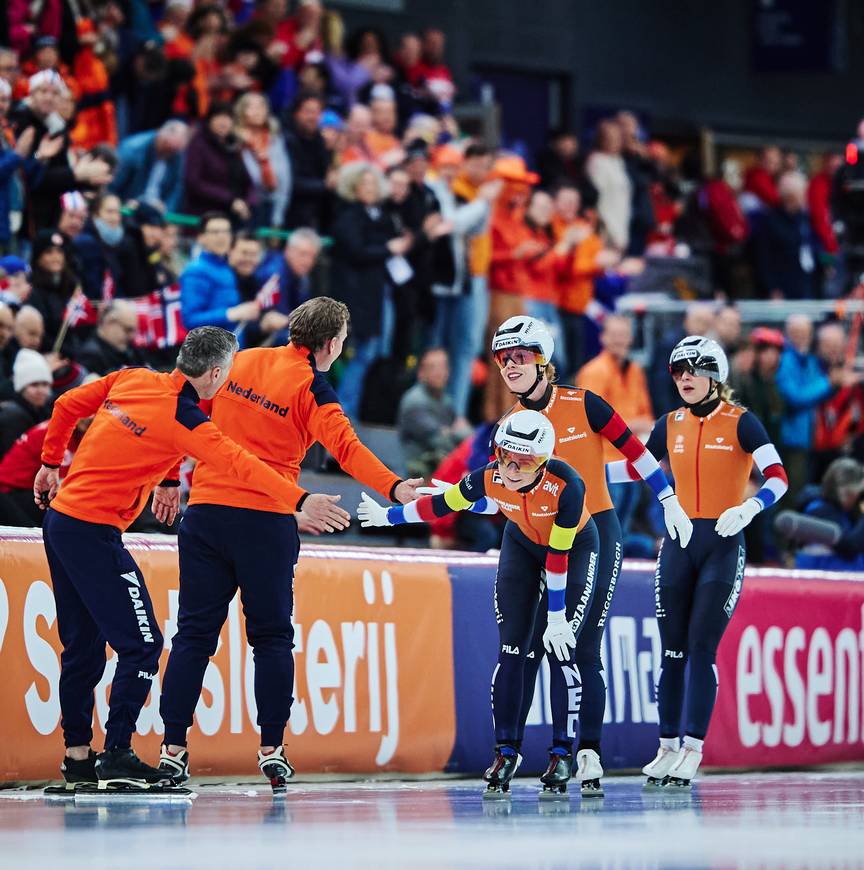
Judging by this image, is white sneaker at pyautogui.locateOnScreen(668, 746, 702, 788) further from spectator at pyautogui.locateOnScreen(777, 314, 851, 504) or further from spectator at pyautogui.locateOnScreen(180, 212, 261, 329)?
spectator at pyautogui.locateOnScreen(777, 314, 851, 504)

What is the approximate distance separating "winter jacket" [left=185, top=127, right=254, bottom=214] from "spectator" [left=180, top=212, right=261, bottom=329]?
210 cm

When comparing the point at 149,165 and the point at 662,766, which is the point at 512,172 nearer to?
the point at 149,165

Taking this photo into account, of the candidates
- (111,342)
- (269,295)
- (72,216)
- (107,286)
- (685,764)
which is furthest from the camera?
(269,295)

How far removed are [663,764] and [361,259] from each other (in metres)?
7.36

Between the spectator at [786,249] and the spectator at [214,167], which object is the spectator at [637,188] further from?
the spectator at [214,167]

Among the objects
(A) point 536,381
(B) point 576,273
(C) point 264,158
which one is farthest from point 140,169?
(A) point 536,381

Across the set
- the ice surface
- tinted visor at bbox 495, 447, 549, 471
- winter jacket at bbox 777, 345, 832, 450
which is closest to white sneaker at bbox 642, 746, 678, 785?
the ice surface

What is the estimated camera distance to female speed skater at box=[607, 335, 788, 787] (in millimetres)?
10805

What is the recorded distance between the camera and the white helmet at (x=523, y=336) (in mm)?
10172

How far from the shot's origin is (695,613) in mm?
10883

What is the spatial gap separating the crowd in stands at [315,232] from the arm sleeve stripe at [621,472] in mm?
3615

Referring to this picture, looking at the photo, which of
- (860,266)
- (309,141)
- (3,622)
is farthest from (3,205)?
(860,266)

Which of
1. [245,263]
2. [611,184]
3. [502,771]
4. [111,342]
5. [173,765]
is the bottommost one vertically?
[502,771]

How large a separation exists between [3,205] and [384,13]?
37.4 ft
